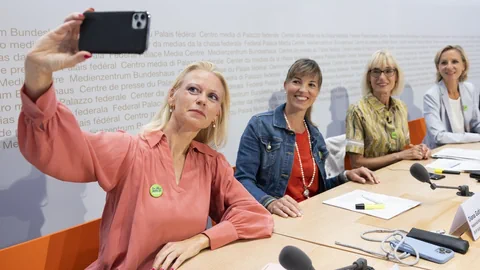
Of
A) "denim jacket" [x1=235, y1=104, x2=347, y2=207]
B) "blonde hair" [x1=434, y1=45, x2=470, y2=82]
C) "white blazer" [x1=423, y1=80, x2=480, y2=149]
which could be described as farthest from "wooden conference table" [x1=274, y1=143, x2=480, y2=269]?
"blonde hair" [x1=434, y1=45, x2=470, y2=82]

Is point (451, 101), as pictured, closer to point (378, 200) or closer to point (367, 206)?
point (378, 200)

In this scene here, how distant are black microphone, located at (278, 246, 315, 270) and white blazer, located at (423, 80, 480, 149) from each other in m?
2.50

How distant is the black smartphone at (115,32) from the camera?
88 centimetres

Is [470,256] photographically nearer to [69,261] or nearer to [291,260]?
[291,260]

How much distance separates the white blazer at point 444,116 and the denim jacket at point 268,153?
1.28 meters

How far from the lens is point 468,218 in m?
1.38

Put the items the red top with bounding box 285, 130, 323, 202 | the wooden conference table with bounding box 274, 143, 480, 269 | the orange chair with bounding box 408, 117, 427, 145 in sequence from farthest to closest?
the orange chair with bounding box 408, 117, 427, 145 → the red top with bounding box 285, 130, 323, 202 → the wooden conference table with bounding box 274, 143, 480, 269

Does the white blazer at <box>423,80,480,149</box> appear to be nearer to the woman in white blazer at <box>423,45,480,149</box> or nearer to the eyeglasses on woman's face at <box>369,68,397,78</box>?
the woman in white blazer at <box>423,45,480,149</box>

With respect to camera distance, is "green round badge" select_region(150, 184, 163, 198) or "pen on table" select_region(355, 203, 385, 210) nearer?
"green round badge" select_region(150, 184, 163, 198)

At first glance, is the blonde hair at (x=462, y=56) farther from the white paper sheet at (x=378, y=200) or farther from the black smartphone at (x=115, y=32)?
the black smartphone at (x=115, y=32)

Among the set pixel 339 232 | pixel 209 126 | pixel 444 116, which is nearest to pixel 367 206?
pixel 339 232

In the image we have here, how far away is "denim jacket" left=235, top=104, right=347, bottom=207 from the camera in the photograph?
207 cm

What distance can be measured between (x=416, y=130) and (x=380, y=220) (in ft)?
8.34

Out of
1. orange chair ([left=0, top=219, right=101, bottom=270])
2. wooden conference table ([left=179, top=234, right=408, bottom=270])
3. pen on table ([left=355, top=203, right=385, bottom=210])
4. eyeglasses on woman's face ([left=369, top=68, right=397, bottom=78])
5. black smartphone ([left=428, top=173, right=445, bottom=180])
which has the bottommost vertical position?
orange chair ([left=0, top=219, right=101, bottom=270])
